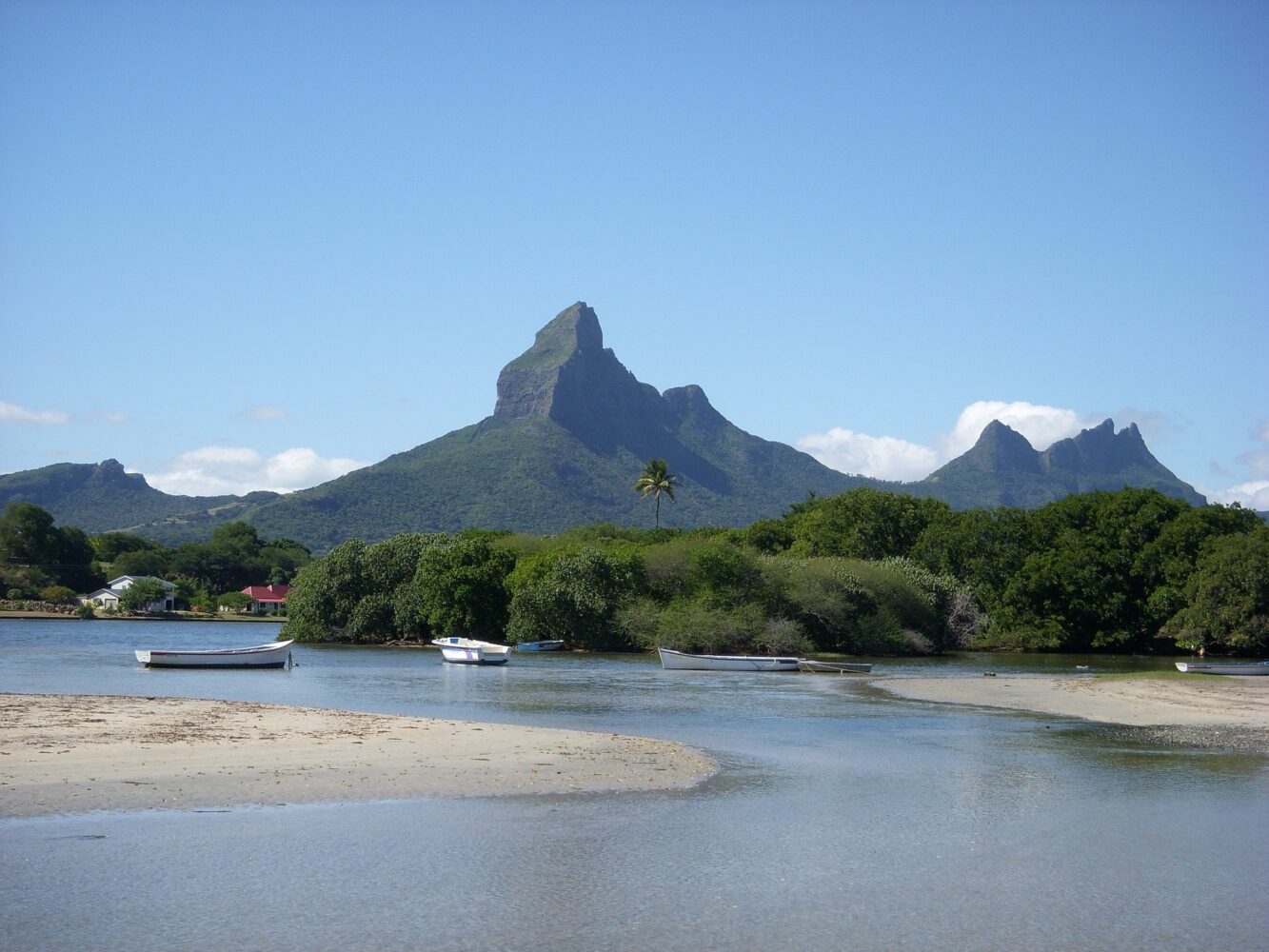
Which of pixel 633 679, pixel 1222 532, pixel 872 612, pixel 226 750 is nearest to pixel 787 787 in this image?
pixel 226 750

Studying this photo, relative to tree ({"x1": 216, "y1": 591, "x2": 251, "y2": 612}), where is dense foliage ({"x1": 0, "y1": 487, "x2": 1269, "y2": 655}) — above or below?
above

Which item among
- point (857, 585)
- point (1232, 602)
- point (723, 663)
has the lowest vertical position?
point (723, 663)

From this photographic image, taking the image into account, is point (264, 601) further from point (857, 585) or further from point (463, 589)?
point (857, 585)

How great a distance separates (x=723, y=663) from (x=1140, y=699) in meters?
22.6

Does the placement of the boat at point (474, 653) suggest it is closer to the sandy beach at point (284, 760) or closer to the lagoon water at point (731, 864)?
the sandy beach at point (284, 760)

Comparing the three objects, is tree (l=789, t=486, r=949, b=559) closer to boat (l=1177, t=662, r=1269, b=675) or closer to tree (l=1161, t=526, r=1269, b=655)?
tree (l=1161, t=526, r=1269, b=655)

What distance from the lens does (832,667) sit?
205 ft

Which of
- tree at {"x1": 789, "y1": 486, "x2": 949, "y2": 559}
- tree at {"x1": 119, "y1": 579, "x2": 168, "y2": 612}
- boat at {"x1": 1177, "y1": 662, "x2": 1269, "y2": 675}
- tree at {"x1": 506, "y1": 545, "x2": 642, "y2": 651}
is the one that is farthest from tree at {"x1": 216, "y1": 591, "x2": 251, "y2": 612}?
boat at {"x1": 1177, "y1": 662, "x2": 1269, "y2": 675}

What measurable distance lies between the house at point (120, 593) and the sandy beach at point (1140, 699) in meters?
105

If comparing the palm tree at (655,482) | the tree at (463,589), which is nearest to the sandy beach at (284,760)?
the tree at (463,589)

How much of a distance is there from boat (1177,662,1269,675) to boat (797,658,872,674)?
16.8 meters

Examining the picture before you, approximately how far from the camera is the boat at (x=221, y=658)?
54875 millimetres

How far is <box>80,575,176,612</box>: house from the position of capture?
134m

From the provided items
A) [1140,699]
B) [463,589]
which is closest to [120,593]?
[463,589]
